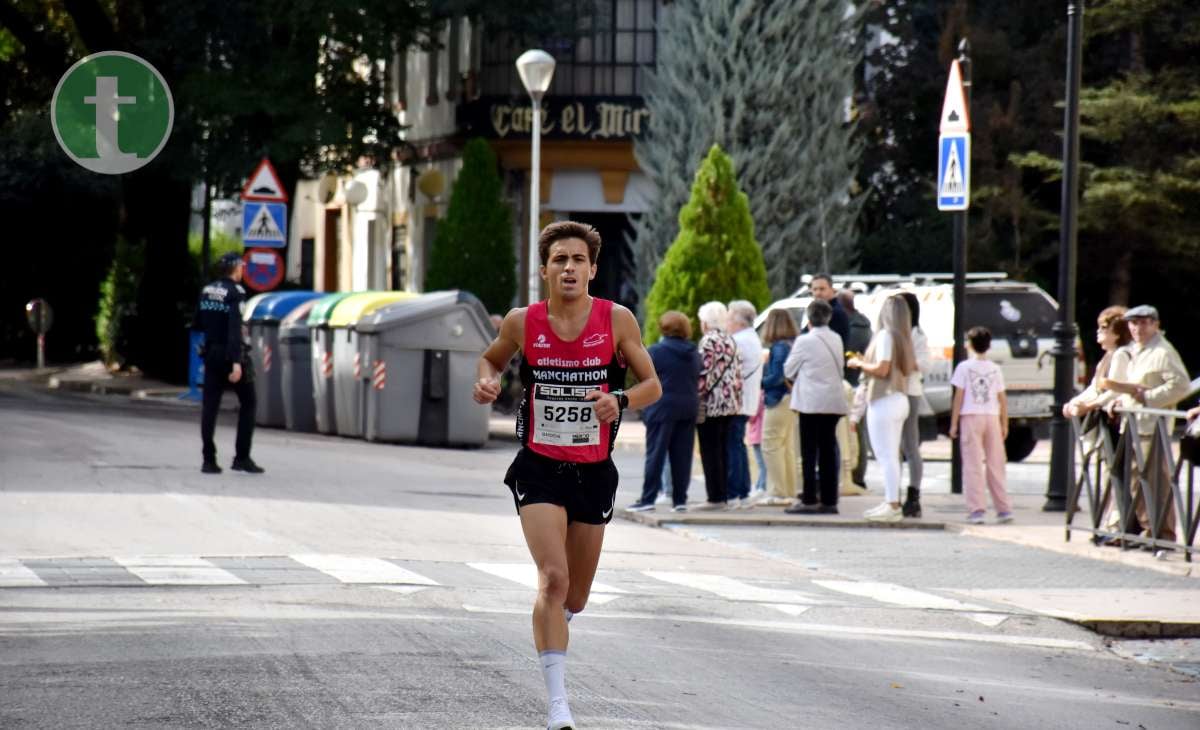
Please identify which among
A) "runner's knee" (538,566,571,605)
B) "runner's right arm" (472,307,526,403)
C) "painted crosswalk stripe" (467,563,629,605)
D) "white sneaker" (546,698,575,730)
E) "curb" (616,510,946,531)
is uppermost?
"runner's right arm" (472,307,526,403)

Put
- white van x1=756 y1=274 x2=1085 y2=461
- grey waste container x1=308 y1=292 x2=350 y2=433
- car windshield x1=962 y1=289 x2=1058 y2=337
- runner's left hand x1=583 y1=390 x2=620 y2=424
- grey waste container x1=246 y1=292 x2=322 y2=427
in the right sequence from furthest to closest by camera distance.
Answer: grey waste container x1=246 y1=292 x2=322 y2=427 < grey waste container x1=308 y1=292 x2=350 y2=433 < car windshield x1=962 y1=289 x2=1058 y2=337 < white van x1=756 y1=274 x2=1085 y2=461 < runner's left hand x1=583 y1=390 x2=620 y2=424

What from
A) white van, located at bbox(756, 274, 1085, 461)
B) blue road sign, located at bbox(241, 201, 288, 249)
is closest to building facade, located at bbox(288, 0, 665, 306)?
blue road sign, located at bbox(241, 201, 288, 249)

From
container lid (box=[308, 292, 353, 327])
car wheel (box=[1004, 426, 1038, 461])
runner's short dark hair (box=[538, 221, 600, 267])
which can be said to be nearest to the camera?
runner's short dark hair (box=[538, 221, 600, 267])

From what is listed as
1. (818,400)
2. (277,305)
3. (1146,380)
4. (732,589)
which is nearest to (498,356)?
(732,589)

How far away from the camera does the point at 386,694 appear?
8008 millimetres

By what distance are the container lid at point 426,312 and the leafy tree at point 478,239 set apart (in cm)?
1066

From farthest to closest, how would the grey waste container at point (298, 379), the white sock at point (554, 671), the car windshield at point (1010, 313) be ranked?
1. the grey waste container at point (298, 379)
2. the car windshield at point (1010, 313)
3. the white sock at point (554, 671)

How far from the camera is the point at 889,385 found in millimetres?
16828

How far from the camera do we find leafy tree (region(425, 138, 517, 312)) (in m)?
35.6

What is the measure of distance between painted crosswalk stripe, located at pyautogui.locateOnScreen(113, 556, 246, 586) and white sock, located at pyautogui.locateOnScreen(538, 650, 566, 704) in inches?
173

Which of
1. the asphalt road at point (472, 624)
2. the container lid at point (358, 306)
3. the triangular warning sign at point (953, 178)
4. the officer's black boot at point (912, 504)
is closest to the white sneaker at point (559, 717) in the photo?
the asphalt road at point (472, 624)

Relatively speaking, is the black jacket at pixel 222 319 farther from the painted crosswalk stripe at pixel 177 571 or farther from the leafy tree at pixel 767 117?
the leafy tree at pixel 767 117

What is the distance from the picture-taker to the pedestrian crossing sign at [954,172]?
19.2m

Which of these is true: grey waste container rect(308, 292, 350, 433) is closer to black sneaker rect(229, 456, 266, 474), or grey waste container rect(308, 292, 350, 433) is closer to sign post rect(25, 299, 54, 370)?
black sneaker rect(229, 456, 266, 474)
